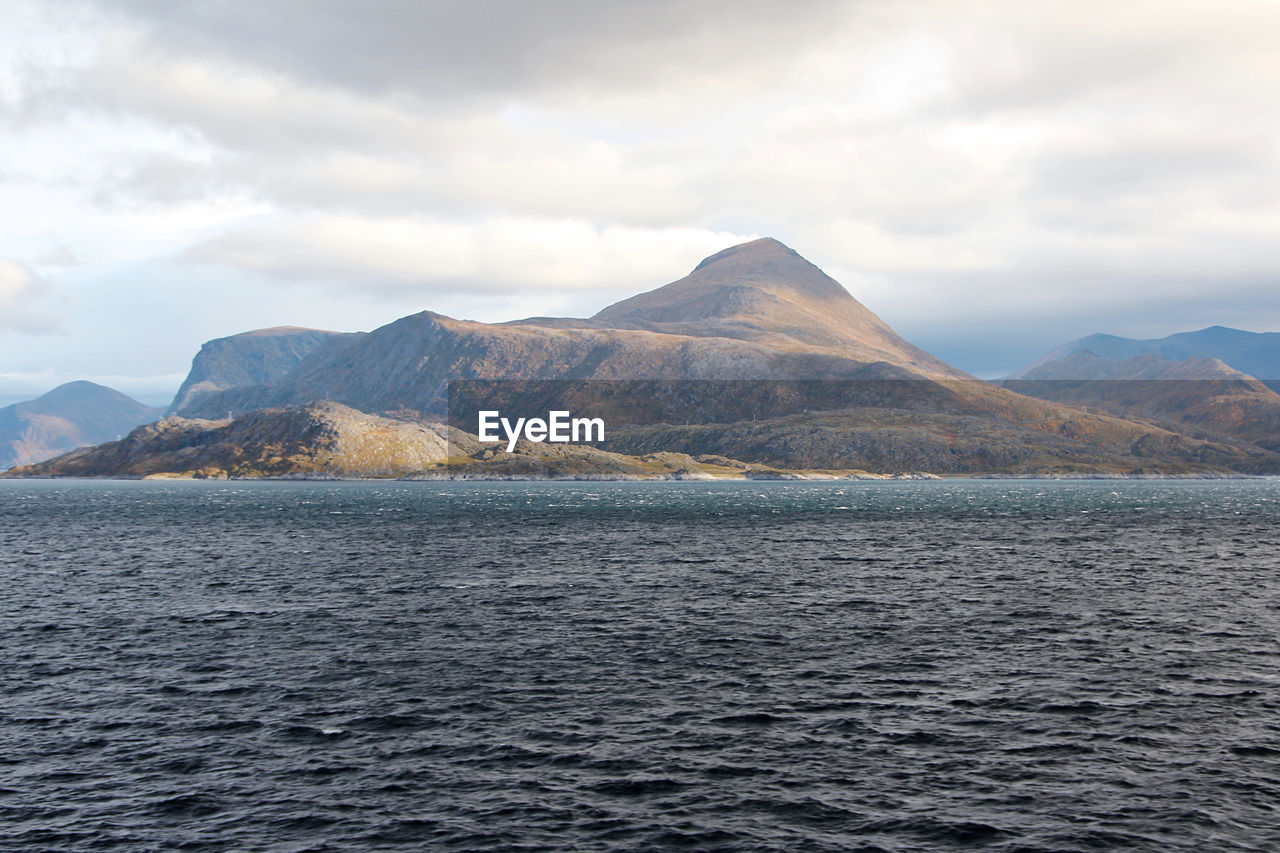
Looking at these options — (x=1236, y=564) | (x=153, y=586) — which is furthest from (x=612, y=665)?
(x=1236, y=564)

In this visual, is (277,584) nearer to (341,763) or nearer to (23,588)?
(23,588)

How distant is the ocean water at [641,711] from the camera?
2986cm

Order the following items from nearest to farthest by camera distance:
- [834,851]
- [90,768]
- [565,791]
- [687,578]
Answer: [834,851] → [565,791] → [90,768] → [687,578]

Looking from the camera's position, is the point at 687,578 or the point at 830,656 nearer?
the point at 830,656

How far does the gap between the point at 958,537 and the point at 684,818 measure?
120199 mm

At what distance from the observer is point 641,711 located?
42.5 metres

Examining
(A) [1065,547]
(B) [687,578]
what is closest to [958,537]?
(A) [1065,547]

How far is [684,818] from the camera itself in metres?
29.9

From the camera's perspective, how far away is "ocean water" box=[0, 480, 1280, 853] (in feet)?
98.0

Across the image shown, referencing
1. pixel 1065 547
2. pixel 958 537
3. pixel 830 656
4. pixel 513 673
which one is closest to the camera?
pixel 513 673

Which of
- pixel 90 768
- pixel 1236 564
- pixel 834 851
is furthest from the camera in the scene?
pixel 1236 564

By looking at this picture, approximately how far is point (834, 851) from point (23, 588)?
85.8 metres

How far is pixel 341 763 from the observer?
35406mm

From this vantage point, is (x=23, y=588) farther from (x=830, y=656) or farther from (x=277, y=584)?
(x=830, y=656)
